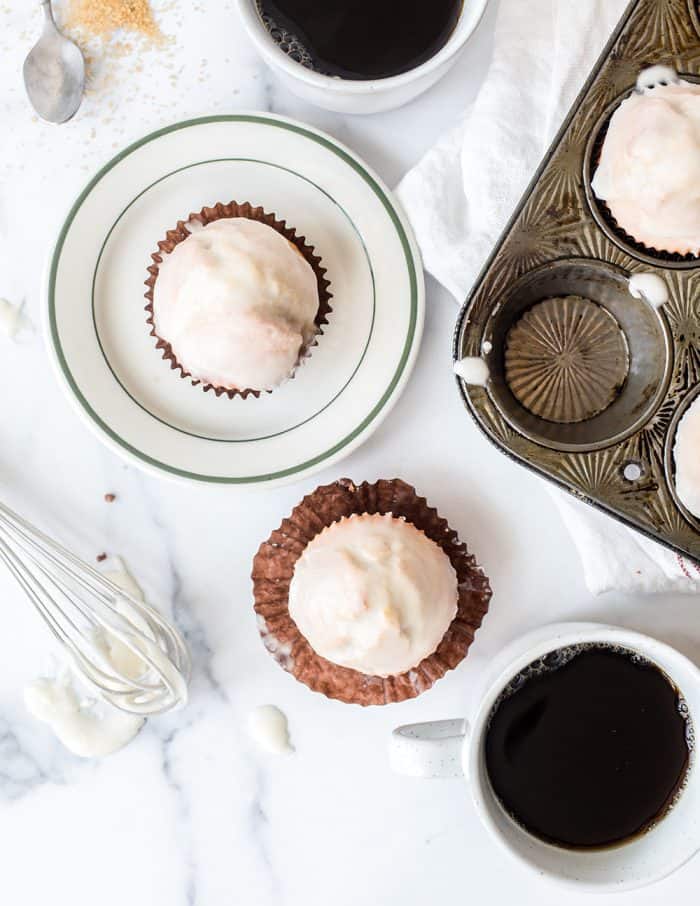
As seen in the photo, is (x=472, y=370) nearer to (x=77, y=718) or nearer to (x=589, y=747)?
(x=589, y=747)

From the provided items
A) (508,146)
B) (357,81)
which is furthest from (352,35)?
(508,146)

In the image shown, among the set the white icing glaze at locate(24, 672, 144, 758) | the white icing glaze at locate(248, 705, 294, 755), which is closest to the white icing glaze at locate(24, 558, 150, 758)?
the white icing glaze at locate(24, 672, 144, 758)

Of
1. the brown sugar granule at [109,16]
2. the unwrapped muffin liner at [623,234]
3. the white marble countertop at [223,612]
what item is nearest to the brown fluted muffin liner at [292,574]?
the white marble countertop at [223,612]

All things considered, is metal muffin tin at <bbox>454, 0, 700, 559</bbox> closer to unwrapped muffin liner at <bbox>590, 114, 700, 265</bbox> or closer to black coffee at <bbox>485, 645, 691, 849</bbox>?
unwrapped muffin liner at <bbox>590, 114, 700, 265</bbox>

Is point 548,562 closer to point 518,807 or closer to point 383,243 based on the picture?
point 518,807

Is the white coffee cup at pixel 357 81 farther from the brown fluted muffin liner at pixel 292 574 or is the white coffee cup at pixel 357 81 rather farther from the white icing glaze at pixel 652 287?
the brown fluted muffin liner at pixel 292 574

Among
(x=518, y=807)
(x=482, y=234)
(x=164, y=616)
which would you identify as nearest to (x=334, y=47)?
(x=482, y=234)
